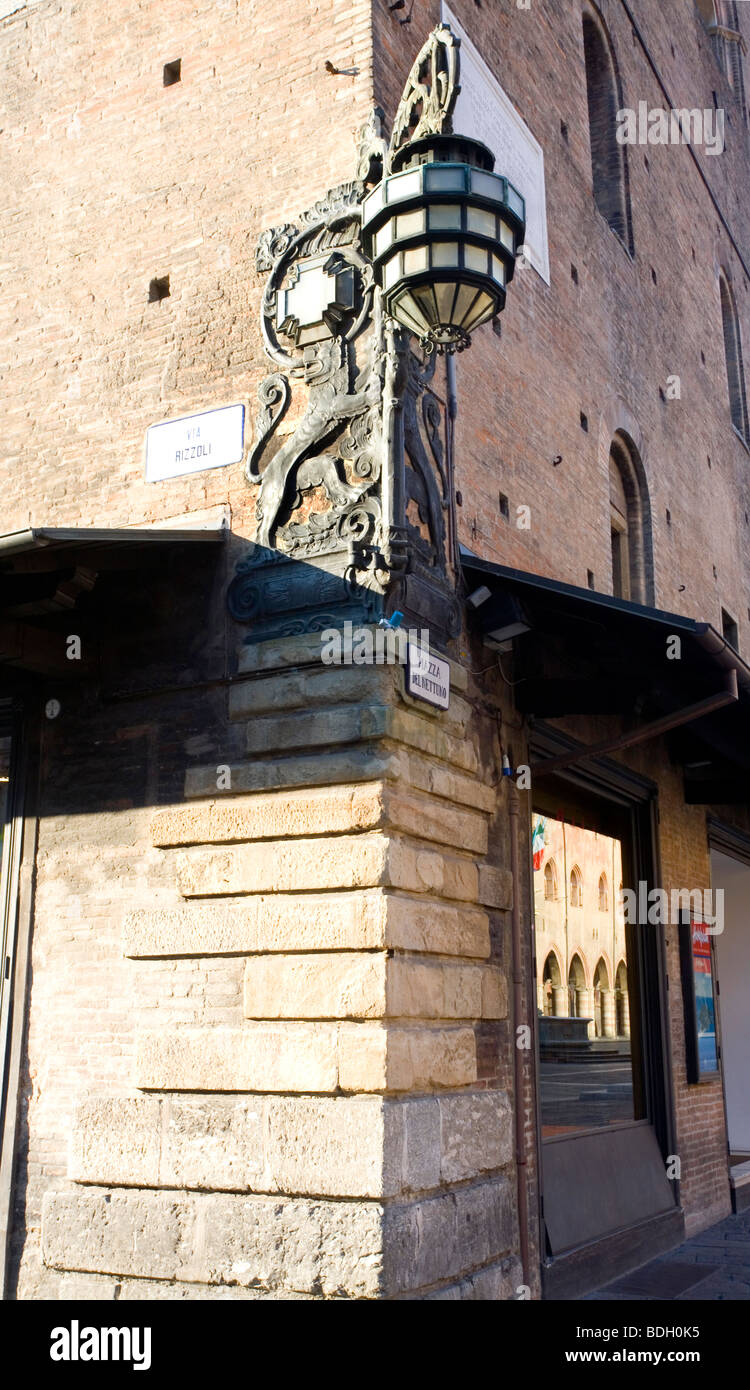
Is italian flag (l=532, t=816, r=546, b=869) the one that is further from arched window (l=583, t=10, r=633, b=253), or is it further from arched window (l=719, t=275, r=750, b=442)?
arched window (l=719, t=275, r=750, b=442)

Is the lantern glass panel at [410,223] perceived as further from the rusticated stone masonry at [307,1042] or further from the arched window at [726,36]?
the arched window at [726,36]

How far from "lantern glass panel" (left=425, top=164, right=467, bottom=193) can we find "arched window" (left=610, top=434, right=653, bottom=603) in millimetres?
7082

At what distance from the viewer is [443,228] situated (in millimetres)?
5672

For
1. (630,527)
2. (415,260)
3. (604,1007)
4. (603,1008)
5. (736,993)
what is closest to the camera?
(415,260)

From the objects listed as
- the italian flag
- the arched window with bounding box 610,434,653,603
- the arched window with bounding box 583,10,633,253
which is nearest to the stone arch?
the italian flag

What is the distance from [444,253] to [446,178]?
12.5 inches

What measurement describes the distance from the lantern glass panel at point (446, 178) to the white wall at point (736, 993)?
10.9m

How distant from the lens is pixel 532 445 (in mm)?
9758

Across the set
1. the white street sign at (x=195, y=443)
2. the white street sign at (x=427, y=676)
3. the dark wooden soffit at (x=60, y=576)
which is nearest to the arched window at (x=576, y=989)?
the white street sign at (x=427, y=676)

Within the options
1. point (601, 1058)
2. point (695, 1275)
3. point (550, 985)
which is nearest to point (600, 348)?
point (550, 985)

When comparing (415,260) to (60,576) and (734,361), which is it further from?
(734,361)

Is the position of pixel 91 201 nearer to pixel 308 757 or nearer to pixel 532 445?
pixel 532 445
